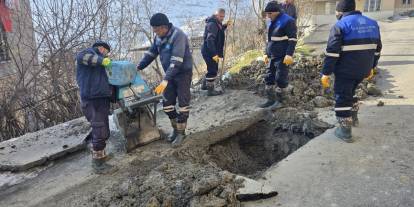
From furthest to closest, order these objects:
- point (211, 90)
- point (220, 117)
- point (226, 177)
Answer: point (211, 90)
point (220, 117)
point (226, 177)

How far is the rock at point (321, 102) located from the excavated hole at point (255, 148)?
872mm

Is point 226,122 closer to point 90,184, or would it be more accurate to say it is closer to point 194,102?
point 194,102

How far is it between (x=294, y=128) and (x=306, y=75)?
2199 millimetres

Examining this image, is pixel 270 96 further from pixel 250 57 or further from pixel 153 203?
pixel 250 57

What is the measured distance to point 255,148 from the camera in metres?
5.81

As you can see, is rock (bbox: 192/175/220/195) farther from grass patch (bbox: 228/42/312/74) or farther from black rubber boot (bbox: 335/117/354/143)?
grass patch (bbox: 228/42/312/74)

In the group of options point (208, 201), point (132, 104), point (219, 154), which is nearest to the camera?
point (208, 201)

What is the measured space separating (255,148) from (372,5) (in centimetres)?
2543

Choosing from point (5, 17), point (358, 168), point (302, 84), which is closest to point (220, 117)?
point (302, 84)

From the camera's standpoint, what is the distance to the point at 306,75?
24.2 ft

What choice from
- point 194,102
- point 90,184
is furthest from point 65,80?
point 90,184

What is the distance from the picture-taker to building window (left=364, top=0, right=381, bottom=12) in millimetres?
26703

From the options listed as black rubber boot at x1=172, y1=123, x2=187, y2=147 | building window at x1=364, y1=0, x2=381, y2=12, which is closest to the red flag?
black rubber boot at x1=172, y1=123, x2=187, y2=147

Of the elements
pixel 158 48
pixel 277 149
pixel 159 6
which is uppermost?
pixel 159 6
